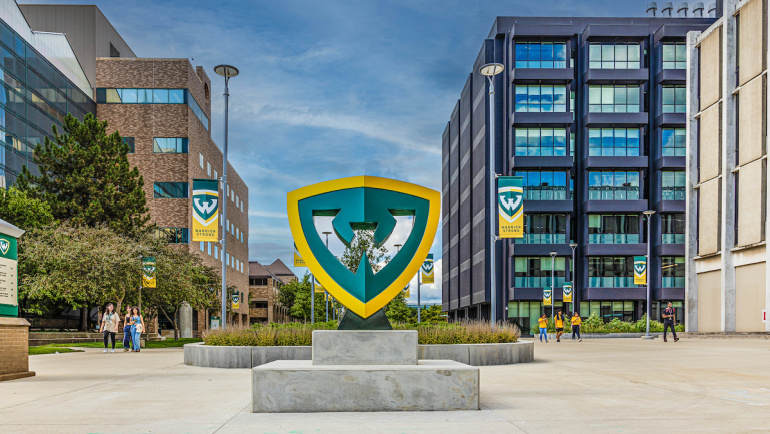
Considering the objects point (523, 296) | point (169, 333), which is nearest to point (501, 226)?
point (523, 296)

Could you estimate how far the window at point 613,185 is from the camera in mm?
55844

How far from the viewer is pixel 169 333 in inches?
2399

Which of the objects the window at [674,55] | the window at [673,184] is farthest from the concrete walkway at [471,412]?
the window at [674,55]

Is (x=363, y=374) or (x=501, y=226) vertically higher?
(x=501, y=226)

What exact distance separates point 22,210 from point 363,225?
29245 mm

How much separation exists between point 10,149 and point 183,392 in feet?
129

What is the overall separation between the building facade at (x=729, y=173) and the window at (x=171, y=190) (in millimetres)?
40082

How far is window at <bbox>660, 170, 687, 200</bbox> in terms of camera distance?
55.9m

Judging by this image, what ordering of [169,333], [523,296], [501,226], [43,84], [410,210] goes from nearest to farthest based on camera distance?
[410,210] → [501,226] → [43,84] → [523,296] → [169,333]

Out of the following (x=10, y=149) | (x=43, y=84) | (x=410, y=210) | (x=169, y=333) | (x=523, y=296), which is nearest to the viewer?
(x=410, y=210)

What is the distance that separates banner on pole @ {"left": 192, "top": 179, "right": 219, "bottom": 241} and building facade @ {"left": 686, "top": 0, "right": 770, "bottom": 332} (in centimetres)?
3150

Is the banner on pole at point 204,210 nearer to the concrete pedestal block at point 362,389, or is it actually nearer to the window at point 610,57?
the concrete pedestal block at point 362,389

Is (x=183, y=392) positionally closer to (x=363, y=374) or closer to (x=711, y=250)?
(x=363, y=374)

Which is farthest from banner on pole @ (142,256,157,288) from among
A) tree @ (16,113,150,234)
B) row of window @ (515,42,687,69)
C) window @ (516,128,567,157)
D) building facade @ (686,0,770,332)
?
row of window @ (515,42,687,69)
